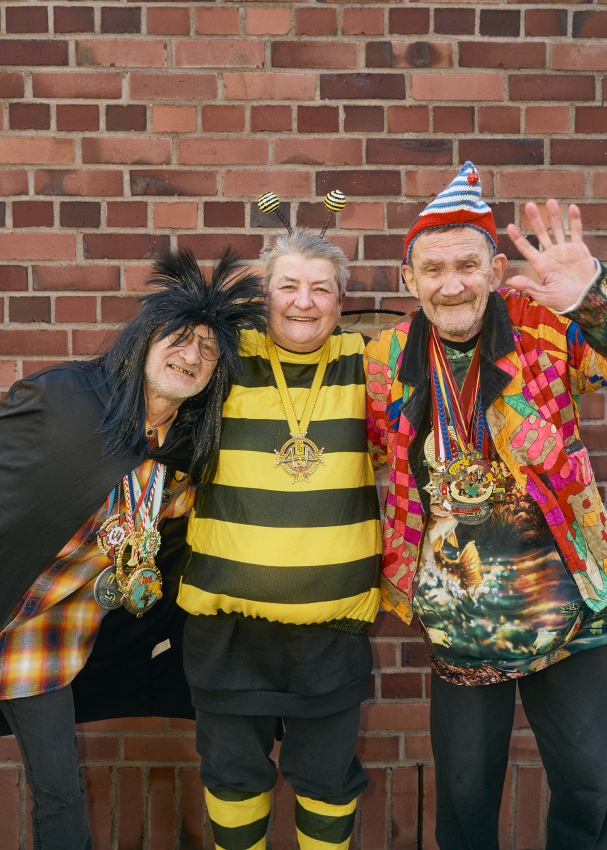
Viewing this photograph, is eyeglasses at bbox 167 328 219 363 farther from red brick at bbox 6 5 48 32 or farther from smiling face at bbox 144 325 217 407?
red brick at bbox 6 5 48 32

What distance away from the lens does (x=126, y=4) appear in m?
2.42

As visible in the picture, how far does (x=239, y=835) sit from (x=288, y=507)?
1.12 meters

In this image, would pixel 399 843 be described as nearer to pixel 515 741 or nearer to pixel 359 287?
pixel 515 741

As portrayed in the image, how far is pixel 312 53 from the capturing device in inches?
95.7

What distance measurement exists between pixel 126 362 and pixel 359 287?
0.95 metres

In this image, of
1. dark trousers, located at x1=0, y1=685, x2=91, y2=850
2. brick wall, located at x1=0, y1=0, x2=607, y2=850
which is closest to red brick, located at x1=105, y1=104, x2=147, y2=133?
brick wall, located at x1=0, y1=0, x2=607, y2=850

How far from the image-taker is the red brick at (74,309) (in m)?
2.47

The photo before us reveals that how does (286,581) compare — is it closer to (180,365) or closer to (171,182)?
(180,365)

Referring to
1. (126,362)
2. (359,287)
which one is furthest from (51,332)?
(359,287)

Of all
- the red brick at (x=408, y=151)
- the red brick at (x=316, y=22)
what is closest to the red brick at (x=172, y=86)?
the red brick at (x=316, y=22)

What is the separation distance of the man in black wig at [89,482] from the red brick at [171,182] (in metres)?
0.45

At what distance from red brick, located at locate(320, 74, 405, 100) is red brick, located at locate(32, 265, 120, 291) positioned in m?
1.04

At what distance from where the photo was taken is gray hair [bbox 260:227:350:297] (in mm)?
2170

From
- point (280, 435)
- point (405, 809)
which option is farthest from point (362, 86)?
point (405, 809)
